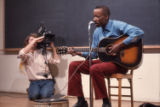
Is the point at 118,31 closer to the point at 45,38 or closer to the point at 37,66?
the point at 45,38

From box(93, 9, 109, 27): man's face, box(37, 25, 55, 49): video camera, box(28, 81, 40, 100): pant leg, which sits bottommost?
A: box(28, 81, 40, 100): pant leg

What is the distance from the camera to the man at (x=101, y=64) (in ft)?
8.60

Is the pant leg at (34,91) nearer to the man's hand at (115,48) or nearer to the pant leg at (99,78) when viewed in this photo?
the pant leg at (99,78)

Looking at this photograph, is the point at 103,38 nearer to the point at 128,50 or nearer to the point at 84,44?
the point at 128,50

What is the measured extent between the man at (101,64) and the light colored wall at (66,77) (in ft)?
3.53

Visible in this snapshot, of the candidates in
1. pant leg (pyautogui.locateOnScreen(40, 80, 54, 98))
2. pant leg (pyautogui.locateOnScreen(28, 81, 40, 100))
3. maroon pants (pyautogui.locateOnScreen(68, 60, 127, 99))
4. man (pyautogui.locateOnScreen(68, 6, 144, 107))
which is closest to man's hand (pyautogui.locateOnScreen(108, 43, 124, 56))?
man (pyautogui.locateOnScreen(68, 6, 144, 107))

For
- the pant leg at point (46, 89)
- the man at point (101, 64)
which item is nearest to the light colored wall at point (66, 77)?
the pant leg at point (46, 89)

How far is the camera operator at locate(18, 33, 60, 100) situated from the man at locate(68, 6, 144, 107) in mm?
1026

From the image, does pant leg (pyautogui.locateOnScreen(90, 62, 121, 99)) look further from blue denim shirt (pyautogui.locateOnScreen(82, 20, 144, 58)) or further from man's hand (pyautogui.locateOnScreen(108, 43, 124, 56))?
blue denim shirt (pyautogui.locateOnScreen(82, 20, 144, 58))

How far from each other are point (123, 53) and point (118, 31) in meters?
0.29

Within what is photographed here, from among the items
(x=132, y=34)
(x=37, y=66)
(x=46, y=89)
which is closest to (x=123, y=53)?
(x=132, y=34)

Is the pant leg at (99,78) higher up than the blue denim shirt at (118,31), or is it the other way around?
the blue denim shirt at (118,31)

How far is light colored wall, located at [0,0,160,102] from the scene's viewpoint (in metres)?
3.71

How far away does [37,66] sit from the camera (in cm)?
406
